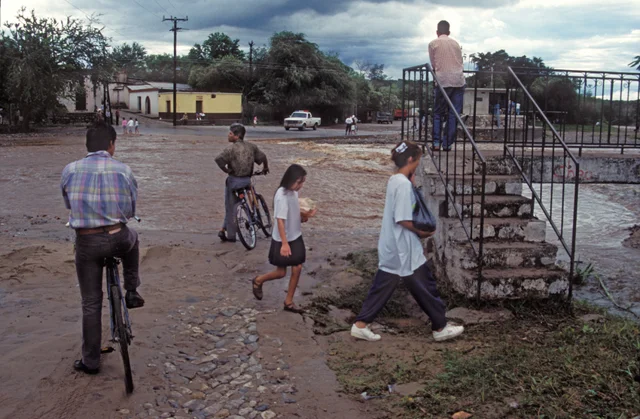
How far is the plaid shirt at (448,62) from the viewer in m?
7.80

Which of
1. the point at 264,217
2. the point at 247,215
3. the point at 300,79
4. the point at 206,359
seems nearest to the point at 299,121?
the point at 300,79

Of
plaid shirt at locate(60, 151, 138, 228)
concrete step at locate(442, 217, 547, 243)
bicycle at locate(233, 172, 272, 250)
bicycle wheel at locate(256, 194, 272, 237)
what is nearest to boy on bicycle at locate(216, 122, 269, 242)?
bicycle at locate(233, 172, 272, 250)

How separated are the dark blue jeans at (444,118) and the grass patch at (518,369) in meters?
2.48

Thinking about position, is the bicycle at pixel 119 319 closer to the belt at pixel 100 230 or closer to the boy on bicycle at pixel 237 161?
the belt at pixel 100 230

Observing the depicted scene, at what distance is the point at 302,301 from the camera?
6473mm

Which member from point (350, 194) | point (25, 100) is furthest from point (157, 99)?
point (350, 194)

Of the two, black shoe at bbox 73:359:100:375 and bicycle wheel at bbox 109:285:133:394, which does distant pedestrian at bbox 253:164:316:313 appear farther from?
black shoe at bbox 73:359:100:375

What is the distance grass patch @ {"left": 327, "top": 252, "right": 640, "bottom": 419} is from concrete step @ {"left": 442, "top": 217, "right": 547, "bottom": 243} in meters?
0.86

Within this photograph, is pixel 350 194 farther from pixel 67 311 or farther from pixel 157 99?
pixel 157 99

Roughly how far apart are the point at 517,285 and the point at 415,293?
4.02 feet

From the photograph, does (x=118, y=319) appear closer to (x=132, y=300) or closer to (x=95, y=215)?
(x=132, y=300)

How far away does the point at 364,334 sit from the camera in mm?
5227

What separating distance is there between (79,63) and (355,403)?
1680 inches

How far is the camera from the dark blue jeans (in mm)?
7387
